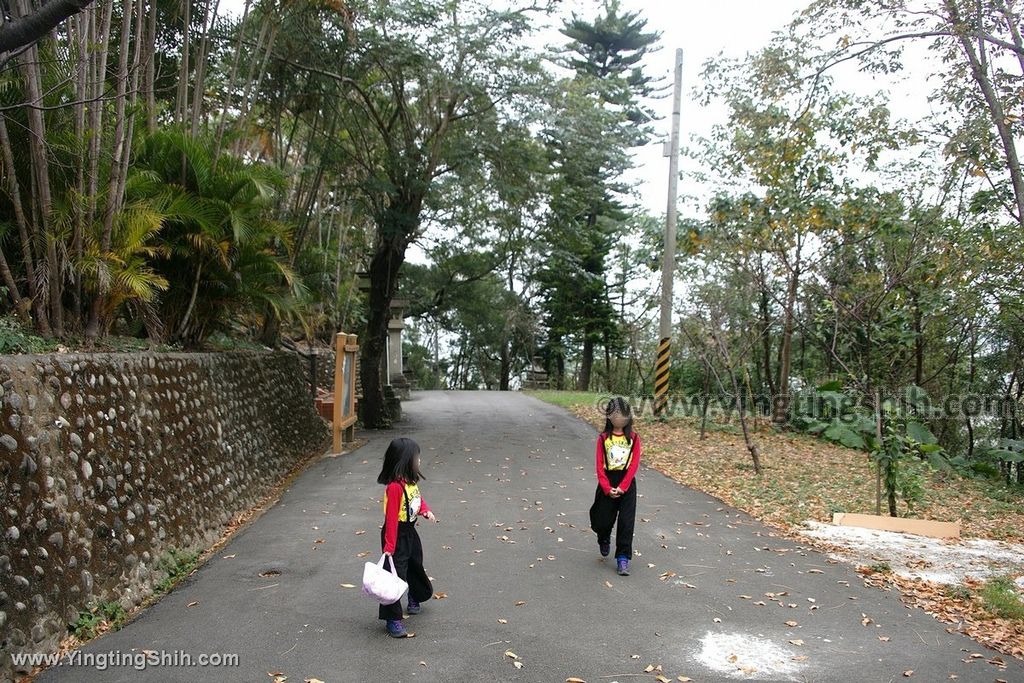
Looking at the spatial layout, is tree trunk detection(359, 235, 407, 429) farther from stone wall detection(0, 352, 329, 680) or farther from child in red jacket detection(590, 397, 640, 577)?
child in red jacket detection(590, 397, 640, 577)

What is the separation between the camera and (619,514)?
637 centimetres

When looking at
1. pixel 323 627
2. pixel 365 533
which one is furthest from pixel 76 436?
pixel 365 533

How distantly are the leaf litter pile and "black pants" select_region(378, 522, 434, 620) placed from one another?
359 centimetres

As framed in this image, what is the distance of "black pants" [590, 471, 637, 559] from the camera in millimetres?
6332

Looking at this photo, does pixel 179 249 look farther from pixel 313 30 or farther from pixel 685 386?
pixel 685 386

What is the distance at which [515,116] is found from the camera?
15.5 meters

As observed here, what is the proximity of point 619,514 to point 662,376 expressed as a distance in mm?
11864

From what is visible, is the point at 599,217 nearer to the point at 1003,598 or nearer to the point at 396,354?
the point at 396,354

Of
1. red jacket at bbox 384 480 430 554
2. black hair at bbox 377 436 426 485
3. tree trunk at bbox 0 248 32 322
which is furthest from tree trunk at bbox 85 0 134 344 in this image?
red jacket at bbox 384 480 430 554

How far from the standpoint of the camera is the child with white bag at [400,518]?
4.79 metres

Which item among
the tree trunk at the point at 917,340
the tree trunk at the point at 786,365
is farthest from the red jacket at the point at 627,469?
the tree trunk at the point at 786,365

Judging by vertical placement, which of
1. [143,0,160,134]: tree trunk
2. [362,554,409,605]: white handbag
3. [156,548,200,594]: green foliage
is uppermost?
[143,0,160,134]: tree trunk

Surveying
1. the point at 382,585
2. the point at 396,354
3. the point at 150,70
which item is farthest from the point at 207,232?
the point at 396,354

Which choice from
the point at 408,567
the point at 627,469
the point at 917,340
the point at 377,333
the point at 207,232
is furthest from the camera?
the point at 377,333
